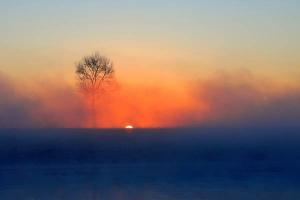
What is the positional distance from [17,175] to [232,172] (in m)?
8.64

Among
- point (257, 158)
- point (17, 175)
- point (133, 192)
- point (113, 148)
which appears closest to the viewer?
point (133, 192)

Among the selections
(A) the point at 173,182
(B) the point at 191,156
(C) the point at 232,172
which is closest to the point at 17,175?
(A) the point at 173,182

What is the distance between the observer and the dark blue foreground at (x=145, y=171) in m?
21.6

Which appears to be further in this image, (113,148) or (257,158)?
(113,148)

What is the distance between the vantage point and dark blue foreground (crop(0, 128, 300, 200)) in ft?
70.8

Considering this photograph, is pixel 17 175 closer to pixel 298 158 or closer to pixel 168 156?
pixel 168 156

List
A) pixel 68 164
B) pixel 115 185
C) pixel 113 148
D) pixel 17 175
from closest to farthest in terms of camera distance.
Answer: pixel 115 185 < pixel 17 175 < pixel 68 164 < pixel 113 148

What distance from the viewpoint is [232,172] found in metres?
28.5

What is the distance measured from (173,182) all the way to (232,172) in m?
4.38

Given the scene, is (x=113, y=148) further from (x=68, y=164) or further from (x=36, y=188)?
(x=36, y=188)

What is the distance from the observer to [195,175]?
90.2 ft

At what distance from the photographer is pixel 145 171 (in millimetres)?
28516

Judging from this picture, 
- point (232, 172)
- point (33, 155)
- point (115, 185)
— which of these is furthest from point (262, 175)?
point (33, 155)

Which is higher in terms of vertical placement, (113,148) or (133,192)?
(113,148)
